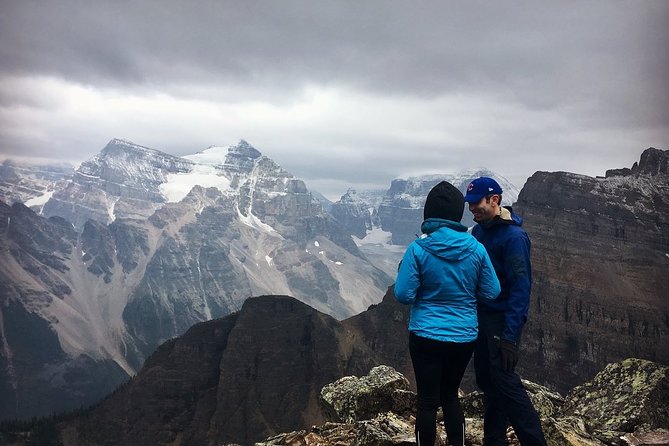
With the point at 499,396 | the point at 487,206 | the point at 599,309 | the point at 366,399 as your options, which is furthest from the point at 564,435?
the point at 599,309

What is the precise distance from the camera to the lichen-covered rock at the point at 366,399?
16922mm

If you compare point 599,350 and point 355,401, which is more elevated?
point 355,401

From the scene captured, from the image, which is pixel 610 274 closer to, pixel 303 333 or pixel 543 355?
pixel 543 355

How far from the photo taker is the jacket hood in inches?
393

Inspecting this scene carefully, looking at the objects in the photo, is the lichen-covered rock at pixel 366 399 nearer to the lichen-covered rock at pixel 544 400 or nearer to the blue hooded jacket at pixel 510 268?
the lichen-covered rock at pixel 544 400

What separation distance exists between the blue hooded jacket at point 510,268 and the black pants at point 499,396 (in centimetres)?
31

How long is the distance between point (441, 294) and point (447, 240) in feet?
3.48

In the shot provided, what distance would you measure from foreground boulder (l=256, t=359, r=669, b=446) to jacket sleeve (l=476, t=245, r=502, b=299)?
3.98 meters

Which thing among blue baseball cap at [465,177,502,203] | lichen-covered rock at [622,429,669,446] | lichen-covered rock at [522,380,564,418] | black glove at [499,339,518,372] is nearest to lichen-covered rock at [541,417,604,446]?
lichen-covered rock at [622,429,669,446]

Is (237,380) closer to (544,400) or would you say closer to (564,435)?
(544,400)

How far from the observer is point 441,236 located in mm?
10094

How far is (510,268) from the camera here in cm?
1098

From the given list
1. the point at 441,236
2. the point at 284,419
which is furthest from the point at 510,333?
the point at 284,419

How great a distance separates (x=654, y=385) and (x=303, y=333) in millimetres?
158832
